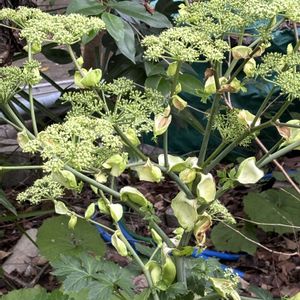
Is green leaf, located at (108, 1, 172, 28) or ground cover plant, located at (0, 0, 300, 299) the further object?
green leaf, located at (108, 1, 172, 28)

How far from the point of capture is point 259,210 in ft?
6.82

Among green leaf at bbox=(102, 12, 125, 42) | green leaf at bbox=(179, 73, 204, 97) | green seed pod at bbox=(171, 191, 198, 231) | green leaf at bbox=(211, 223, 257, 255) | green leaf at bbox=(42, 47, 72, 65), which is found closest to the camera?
green seed pod at bbox=(171, 191, 198, 231)

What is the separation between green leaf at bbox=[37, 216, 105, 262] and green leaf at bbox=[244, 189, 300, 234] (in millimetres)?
593

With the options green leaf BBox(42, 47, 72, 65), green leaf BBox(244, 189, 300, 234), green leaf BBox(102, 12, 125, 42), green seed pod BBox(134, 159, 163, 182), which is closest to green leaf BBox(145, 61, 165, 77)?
green leaf BBox(102, 12, 125, 42)

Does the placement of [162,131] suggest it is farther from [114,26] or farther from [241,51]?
[114,26]

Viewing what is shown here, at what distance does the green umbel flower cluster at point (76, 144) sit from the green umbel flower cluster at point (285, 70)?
0.22 metres

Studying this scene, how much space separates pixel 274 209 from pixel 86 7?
1.09 meters

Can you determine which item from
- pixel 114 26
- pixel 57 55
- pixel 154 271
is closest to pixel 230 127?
pixel 154 271

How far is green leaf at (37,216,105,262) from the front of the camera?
5.49 feet

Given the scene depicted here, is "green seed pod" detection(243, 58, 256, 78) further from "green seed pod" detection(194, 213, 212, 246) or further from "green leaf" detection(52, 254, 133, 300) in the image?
"green leaf" detection(52, 254, 133, 300)

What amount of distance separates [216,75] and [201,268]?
318 millimetres

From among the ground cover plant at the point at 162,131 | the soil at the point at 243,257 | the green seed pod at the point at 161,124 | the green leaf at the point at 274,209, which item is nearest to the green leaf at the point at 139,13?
the ground cover plant at the point at 162,131

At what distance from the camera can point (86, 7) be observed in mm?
1252

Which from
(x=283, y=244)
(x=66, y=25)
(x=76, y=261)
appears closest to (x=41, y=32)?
(x=66, y=25)
